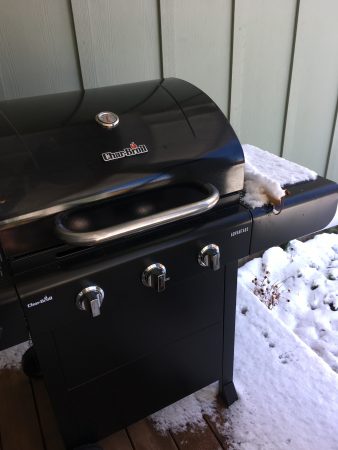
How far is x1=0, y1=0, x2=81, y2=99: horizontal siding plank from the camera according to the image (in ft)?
4.47

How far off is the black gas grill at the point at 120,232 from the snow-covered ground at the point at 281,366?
37cm

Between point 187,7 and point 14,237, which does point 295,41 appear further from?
point 14,237

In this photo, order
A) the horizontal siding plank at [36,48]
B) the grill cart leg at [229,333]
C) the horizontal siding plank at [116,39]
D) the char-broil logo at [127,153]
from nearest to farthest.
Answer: the char-broil logo at [127,153] < the grill cart leg at [229,333] < the horizontal siding plank at [36,48] < the horizontal siding plank at [116,39]

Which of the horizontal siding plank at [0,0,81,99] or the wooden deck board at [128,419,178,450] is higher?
the horizontal siding plank at [0,0,81,99]

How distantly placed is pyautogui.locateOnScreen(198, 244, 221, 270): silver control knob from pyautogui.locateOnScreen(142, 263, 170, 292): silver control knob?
121 mm

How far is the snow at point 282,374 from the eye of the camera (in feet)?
4.76

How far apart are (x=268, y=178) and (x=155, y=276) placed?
450 mm

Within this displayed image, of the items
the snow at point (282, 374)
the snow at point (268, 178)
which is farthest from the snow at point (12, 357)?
the snow at point (268, 178)

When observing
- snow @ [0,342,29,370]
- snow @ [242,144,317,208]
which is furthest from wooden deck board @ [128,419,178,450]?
snow @ [242,144,317,208]

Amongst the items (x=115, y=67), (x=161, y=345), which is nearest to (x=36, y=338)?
(x=161, y=345)

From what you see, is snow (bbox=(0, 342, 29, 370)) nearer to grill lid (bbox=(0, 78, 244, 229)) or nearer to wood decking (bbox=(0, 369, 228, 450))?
wood decking (bbox=(0, 369, 228, 450))

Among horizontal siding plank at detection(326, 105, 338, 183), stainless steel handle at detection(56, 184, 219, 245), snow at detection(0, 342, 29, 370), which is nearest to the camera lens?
stainless steel handle at detection(56, 184, 219, 245)

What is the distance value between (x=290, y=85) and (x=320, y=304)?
1223 millimetres

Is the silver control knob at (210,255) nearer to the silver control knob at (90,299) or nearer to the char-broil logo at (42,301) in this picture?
the silver control knob at (90,299)
